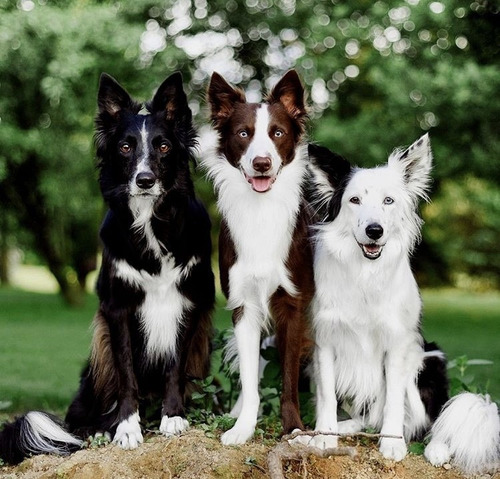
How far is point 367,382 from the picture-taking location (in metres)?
4.05

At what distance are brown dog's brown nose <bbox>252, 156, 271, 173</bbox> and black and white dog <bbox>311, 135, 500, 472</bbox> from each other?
313mm

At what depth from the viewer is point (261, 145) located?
3.88 meters

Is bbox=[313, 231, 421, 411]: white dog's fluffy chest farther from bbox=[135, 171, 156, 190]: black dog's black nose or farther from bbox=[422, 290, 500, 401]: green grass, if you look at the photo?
bbox=[422, 290, 500, 401]: green grass

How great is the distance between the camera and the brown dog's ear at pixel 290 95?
4.04 m

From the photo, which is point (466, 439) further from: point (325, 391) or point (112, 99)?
point (112, 99)

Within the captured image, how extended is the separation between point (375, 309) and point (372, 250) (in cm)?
36

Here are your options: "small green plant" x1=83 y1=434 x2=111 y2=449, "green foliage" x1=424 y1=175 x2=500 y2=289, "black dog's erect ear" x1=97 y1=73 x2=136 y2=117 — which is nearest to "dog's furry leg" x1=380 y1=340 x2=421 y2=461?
"small green plant" x1=83 y1=434 x2=111 y2=449

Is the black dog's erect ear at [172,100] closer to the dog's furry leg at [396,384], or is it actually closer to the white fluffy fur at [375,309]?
the white fluffy fur at [375,309]

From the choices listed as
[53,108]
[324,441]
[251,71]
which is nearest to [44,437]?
[324,441]

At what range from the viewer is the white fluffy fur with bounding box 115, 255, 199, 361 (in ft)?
13.5

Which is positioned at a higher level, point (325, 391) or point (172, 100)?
point (172, 100)

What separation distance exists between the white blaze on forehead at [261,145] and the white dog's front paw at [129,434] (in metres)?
1.55

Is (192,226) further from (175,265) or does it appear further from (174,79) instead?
(174,79)

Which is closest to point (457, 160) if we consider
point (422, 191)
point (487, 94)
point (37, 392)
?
point (487, 94)
